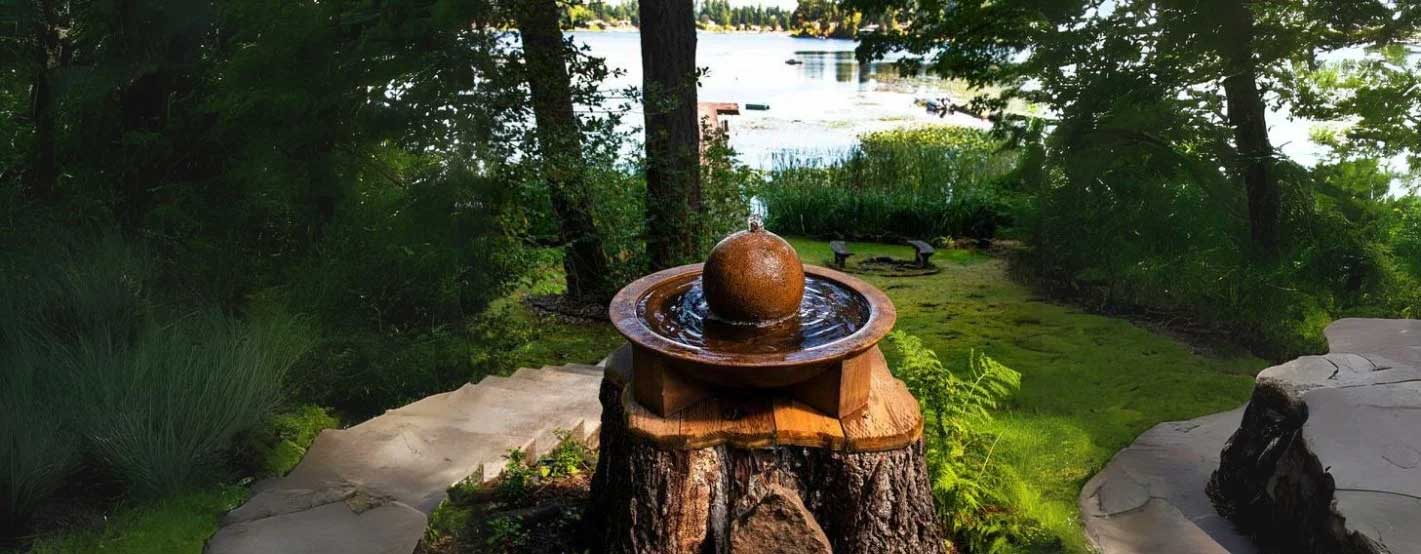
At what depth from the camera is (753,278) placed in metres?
2.97

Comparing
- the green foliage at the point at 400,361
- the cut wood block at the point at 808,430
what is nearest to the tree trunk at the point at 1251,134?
the cut wood block at the point at 808,430

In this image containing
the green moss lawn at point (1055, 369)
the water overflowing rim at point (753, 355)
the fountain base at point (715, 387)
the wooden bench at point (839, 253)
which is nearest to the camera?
the water overflowing rim at point (753, 355)

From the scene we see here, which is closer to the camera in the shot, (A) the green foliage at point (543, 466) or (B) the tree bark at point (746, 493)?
(B) the tree bark at point (746, 493)

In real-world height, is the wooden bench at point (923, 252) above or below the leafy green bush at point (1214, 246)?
below

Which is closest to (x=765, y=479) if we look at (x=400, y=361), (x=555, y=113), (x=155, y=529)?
(x=155, y=529)

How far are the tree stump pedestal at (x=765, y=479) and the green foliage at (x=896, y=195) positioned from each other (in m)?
6.94

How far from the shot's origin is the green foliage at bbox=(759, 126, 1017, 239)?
10.5m

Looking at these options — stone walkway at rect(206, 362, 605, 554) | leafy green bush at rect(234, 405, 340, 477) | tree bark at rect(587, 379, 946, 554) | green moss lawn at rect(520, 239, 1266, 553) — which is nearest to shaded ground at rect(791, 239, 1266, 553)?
green moss lawn at rect(520, 239, 1266, 553)

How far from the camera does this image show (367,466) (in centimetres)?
402

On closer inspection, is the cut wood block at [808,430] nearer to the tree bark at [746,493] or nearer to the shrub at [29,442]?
the tree bark at [746,493]

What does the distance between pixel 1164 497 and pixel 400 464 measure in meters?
3.75

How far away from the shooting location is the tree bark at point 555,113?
20.6 ft

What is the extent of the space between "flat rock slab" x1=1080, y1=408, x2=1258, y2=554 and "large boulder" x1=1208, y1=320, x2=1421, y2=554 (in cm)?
12

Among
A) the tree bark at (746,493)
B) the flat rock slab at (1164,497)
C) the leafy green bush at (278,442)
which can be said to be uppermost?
the tree bark at (746,493)
